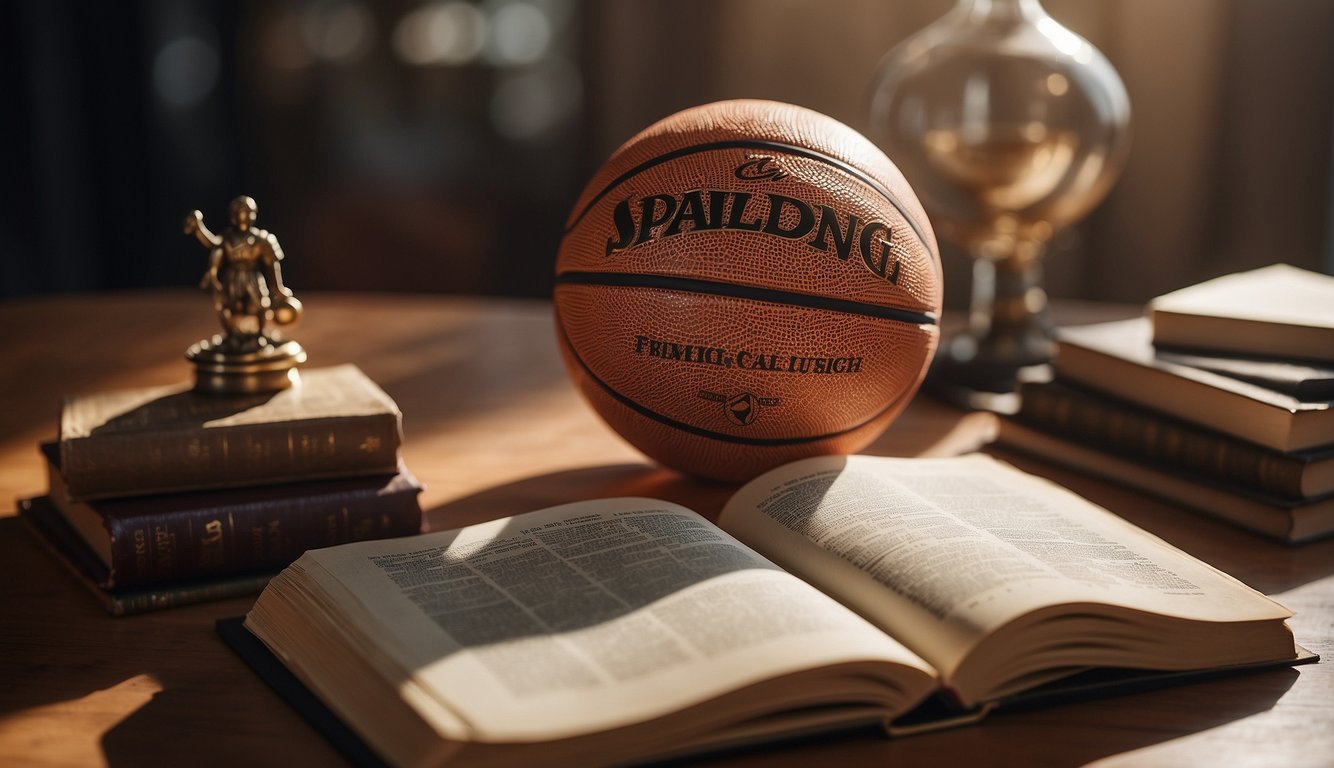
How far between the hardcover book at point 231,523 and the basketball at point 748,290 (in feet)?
0.72

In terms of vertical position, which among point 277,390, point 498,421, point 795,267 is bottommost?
point 498,421

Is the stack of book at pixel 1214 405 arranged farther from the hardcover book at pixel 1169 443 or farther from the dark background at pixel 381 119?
the dark background at pixel 381 119

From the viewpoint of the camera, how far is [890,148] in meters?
1.60

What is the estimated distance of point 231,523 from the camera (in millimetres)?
929

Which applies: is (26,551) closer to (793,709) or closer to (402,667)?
(402,667)

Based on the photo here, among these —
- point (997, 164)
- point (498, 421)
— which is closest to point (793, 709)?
point (498, 421)

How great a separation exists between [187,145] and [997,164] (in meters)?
2.70

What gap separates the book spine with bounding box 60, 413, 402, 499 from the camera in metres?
0.92

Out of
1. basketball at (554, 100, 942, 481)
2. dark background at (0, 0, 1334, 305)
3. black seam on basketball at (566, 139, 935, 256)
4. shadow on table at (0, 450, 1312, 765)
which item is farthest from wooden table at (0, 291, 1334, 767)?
dark background at (0, 0, 1334, 305)

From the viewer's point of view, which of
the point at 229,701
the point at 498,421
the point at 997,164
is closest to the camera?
the point at 229,701

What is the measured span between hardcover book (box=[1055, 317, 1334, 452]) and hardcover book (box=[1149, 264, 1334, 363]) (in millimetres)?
38

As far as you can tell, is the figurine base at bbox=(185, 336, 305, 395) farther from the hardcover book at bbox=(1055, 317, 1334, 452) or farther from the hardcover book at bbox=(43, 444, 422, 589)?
the hardcover book at bbox=(1055, 317, 1334, 452)

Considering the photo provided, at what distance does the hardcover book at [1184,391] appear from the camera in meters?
1.07

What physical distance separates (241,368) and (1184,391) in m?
0.82
